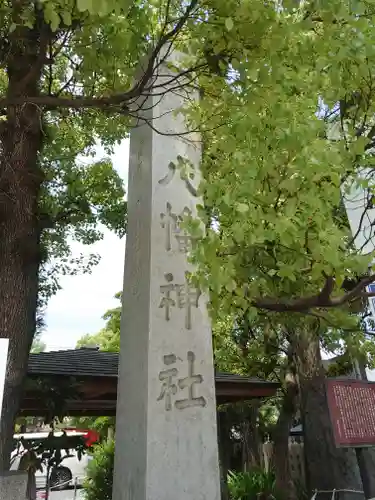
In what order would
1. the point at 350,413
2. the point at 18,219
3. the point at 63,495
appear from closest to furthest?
the point at 18,219 → the point at 350,413 → the point at 63,495

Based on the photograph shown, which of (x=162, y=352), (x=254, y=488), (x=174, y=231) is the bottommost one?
(x=254, y=488)

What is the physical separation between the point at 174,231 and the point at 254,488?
662cm

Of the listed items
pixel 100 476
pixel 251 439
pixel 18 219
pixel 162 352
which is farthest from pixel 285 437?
pixel 18 219

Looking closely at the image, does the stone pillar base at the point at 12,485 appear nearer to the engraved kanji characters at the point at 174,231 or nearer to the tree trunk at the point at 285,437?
the engraved kanji characters at the point at 174,231

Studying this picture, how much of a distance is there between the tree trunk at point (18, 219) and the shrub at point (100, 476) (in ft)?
20.9

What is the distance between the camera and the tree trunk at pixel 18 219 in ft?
11.1

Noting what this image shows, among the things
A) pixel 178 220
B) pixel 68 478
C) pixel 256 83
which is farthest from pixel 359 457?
pixel 68 478

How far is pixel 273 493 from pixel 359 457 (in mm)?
4010

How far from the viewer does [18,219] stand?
3785 mm

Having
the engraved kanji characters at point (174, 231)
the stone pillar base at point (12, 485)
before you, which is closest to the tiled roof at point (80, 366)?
the stone pillar base at point (12, 485)

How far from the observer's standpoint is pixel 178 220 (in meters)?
3.87

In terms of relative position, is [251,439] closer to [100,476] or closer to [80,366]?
[100,476]

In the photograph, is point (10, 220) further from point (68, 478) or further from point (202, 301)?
point (68, 478)

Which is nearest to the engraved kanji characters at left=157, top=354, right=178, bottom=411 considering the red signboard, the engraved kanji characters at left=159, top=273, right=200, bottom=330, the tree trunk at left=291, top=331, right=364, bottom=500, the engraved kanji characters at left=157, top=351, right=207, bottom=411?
the engraved kanji characters at left=157, top=351, right=207, bottom=411
